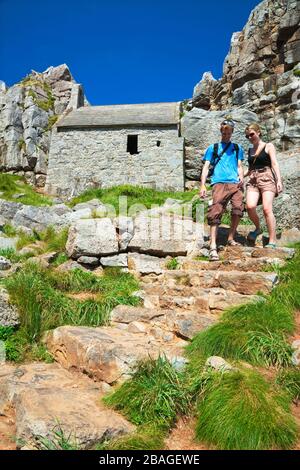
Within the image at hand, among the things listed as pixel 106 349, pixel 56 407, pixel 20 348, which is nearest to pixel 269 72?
pixel 106 349

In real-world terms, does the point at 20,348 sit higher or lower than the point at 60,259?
lower

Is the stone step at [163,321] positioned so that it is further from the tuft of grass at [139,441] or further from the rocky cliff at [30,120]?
the rocky cliff at [30,120]

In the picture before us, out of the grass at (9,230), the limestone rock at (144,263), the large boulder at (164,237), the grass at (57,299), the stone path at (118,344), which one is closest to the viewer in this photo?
the stone path at (118,344)

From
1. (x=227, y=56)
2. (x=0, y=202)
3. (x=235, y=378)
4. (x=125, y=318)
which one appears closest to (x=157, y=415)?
(x=235, y=378)

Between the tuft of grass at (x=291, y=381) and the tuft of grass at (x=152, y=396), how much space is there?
910mm

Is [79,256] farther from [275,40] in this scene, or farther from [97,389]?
[275,40]

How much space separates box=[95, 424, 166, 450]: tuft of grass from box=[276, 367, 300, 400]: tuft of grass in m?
1.21

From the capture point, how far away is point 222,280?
17.5ft

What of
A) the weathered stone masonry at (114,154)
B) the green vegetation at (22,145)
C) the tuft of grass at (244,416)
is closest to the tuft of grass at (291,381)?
the tuft of grass at (244,416)

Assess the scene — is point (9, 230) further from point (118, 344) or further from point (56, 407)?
point (56, 407)

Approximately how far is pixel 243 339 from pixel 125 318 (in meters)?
1.74

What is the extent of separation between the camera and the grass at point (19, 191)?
16.0m

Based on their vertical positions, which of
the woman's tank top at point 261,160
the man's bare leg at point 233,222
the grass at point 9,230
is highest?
the woman's tank top at point 261,160

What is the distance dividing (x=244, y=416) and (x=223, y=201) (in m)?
4.53
